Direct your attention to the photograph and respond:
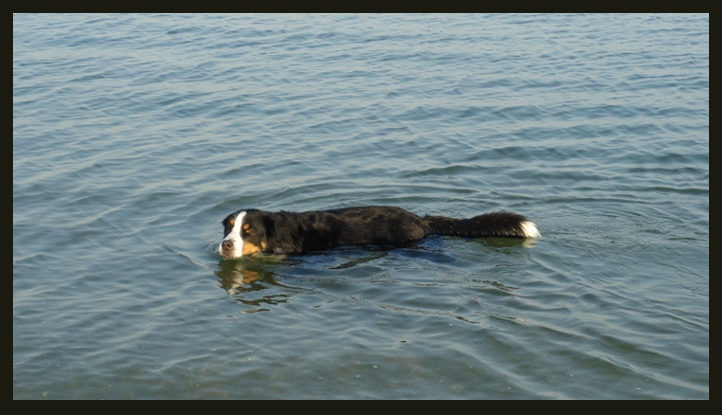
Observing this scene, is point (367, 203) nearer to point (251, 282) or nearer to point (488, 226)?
point (488, 226)

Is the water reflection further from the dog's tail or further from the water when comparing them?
the dog's tail

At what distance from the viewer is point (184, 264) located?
349 inches

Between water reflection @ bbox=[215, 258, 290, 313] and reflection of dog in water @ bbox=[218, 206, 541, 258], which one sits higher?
reflection of dog in water @ bbox=[218, 206, 541, 258]

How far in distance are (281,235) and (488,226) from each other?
2096 mm

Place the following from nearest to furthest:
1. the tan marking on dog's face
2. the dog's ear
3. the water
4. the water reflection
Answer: the water < the water reflection < the tan marking on dog's face < the dog's ear

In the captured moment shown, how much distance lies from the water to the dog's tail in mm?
129

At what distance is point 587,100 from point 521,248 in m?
6.62

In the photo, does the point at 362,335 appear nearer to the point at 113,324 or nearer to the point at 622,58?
the point at 113,324

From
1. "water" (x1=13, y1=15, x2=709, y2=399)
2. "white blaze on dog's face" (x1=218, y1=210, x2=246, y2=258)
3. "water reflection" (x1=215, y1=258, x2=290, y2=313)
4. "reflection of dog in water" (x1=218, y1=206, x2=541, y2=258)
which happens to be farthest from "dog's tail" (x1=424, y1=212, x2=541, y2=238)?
"white blaze on dog's face" (x1=218, y1=210, x2=246, y2=258)

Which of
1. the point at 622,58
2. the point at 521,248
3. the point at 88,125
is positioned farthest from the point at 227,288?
the point at 622,58

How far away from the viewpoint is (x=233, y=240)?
29.0 feet

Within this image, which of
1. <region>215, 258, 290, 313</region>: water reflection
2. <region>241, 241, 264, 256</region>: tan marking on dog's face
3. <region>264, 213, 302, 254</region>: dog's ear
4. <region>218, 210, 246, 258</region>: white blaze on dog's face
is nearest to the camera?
<region>215, 258, 290, 313</region>: water reflection

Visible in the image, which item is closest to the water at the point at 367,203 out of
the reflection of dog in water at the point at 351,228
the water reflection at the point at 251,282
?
the water reflection at the point at 251,282

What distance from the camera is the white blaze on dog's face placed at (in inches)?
348
